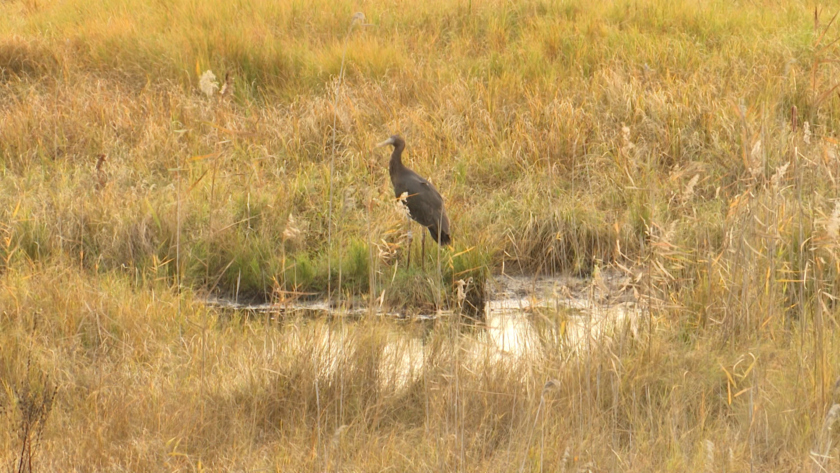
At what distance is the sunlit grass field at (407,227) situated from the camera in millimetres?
2758

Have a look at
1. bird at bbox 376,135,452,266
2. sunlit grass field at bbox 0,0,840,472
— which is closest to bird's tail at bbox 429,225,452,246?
bird at bbox 376,135,452,266

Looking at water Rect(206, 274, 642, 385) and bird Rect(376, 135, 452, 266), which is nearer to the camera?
water Rect(206, 274, 642, 385)

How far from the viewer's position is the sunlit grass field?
9.05 feet

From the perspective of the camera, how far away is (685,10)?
733 centimetres

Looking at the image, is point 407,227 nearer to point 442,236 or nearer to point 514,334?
point 442,236

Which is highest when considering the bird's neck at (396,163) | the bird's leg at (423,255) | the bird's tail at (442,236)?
the bird's neck at (396,163)

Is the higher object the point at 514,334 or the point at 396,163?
the point at 396,163

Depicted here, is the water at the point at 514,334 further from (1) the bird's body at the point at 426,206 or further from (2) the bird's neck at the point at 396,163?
(2) the bird's neck at the point at 396,163

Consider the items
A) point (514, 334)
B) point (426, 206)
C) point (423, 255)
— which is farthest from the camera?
point (423, 255)

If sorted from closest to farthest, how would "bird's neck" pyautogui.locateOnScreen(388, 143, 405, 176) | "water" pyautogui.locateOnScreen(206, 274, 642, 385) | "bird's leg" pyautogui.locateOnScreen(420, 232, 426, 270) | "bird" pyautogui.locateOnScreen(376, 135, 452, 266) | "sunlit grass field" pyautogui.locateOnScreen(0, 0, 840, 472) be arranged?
A: "sunlit grass field" pyautogui.locateOnScreen(0, 0, 840, 472)
"water" pyautogui.locateOnScreen(206, 274, 642, 385)
"bird" pyautogui.locateOnScreen(376, 135, 452, 266)
"bird's leg" pyautogui.locateOnScreen(420, 232, 426, 270)
"bird's neck" pyautogui.locateOnScreen(388, 143, 405, 176)

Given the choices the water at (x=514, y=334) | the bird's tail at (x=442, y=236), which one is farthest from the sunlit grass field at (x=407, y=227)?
the bird's tail at (x=442, y=236)

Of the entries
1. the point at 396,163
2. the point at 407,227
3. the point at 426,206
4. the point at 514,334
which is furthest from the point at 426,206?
the point at 514,334

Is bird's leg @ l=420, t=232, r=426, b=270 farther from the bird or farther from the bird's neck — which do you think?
the bird's neck

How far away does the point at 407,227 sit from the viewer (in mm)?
5062
